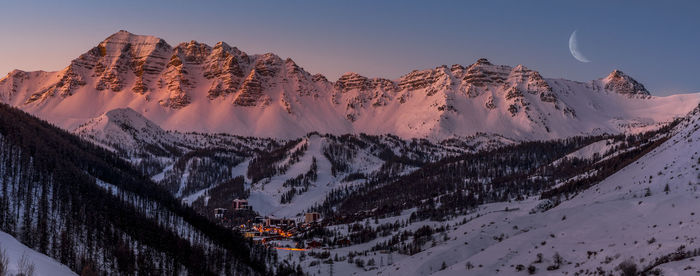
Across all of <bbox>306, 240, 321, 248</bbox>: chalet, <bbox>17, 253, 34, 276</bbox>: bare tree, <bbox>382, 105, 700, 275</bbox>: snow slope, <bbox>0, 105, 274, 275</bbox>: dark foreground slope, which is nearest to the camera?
<bbox>17, 253, 34, 276</bbox>: bare tree

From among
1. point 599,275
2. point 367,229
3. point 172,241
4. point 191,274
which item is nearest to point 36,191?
point 172,241

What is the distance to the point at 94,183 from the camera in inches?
6457

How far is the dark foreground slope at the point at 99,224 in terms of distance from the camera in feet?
361

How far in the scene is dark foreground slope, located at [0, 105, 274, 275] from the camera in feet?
361

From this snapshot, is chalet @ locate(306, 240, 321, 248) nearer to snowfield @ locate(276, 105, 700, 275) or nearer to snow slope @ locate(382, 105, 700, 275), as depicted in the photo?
snow slope @ locate(382, 105, 700, 275)

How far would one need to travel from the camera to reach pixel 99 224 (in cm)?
12888

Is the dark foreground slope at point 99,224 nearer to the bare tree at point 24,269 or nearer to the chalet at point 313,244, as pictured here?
the chalet at point 313,244

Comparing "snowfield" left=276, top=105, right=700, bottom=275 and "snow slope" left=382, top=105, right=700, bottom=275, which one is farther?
"snow slope" left=382, top=105, right=700, bottom=275

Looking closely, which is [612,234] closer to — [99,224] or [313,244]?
[99,224]

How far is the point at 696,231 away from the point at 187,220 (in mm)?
149701

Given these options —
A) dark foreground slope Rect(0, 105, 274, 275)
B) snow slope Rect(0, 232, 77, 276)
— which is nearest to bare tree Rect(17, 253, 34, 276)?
snow slope Rect(0, 232, 77, 276)

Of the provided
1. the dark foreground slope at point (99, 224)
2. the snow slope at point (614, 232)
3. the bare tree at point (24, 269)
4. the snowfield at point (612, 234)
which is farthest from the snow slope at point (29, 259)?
the snow slope at point (614, 232)


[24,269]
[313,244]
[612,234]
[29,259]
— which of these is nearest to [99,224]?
[29,259]

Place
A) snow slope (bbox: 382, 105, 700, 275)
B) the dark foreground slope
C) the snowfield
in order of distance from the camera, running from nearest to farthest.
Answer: the snowfield
snow slope (bbox: 382, 105, 700, 275)
the dark foreground slope
